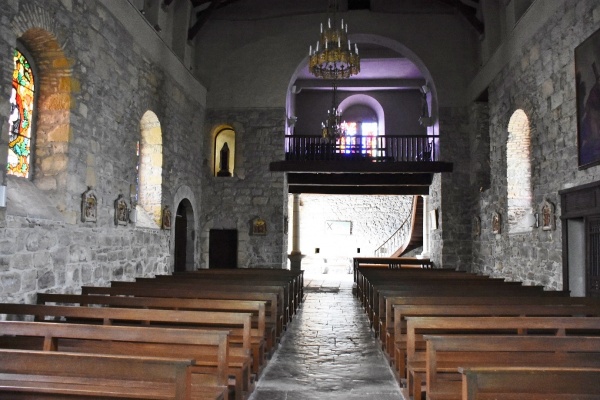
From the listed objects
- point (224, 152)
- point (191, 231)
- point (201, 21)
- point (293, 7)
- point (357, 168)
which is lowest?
point (191, 231)

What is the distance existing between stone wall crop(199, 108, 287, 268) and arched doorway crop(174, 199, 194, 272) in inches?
Answer: 25.9

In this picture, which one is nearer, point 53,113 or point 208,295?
point 208,295

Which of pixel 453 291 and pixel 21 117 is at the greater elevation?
pixel 21 117

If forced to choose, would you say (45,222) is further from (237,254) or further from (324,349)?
(237,254)

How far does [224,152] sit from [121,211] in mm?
6334

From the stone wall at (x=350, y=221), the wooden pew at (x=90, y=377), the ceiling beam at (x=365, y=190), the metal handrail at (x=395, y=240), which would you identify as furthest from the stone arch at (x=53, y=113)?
the metal handrail at (x=395, y=240)

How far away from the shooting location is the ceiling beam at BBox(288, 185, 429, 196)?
17.1 metres

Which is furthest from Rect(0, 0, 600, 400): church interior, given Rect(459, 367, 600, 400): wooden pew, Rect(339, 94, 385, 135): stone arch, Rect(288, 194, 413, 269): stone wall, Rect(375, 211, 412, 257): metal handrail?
Rect(288, 194, 413, 269): stone wall

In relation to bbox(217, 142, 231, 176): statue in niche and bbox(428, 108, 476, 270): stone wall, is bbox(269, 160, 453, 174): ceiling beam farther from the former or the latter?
bbox(217, 142, 231, 176): statue in niche

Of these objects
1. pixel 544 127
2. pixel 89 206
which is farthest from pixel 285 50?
pixel 89 206

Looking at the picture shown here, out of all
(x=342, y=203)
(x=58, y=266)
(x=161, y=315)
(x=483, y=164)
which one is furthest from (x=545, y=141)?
(x=342, y=203)

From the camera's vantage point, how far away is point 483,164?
536 inches

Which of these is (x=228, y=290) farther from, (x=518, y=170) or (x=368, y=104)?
(x=368, y=104)

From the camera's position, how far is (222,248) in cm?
1472
